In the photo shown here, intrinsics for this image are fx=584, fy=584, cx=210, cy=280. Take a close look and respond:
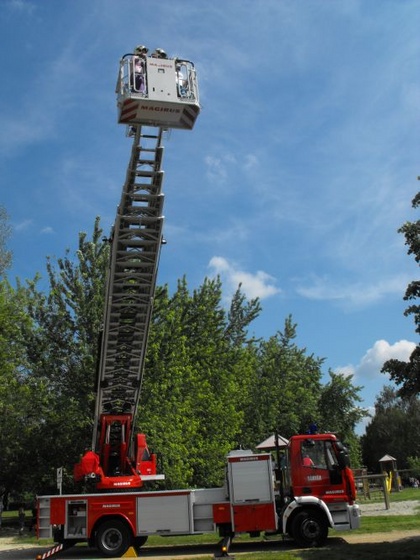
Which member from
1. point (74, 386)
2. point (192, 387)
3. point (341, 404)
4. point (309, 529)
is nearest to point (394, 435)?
point (341, 404)

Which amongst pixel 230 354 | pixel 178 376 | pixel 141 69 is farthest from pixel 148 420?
pixel 141 69

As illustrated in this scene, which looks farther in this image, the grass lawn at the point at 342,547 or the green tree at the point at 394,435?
the green tree at the point at 394,435

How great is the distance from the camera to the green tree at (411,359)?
13469mm

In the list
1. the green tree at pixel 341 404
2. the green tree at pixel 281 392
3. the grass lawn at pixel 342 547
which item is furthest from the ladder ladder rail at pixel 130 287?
the green tree at pixel 341 404

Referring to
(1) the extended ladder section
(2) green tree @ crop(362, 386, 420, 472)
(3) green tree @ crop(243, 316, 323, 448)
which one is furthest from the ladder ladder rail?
(2) green tree @ crop(362, 386, 420, 472)

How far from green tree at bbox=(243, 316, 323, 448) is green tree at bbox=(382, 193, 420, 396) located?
2644cm

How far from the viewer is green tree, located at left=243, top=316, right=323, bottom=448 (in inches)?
1571

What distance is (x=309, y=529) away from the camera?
44.6 ft

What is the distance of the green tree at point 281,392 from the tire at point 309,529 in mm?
25503

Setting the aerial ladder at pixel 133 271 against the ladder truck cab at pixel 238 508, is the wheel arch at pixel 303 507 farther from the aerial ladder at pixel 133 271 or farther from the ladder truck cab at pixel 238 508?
the aerial ladder at pixel 133 271

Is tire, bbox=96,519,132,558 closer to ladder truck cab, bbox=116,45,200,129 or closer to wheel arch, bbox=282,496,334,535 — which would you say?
wheel arch, bbox=282,496,334,535

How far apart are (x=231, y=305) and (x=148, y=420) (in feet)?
62.6

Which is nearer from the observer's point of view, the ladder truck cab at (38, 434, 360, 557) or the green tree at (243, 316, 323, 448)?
the ladder truck cab at (38, 434, 360, 557)

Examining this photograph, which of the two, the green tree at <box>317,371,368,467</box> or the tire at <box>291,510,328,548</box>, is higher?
the green tree at <box>317,371,368,467</box>
